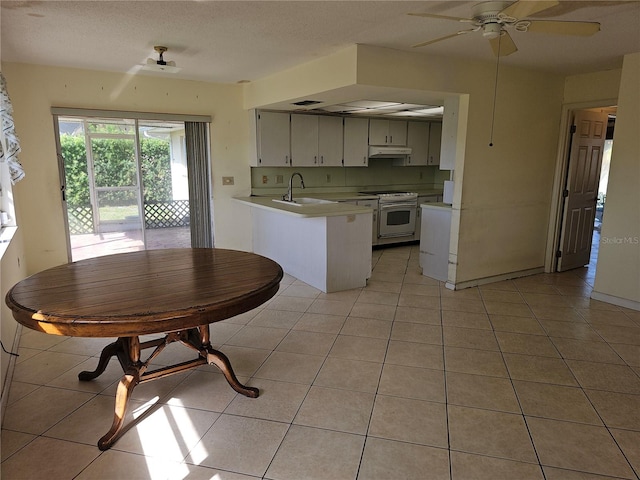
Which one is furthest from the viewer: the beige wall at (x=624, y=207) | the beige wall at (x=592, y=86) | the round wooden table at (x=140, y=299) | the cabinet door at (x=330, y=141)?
the cabinet door at (x=330, y=141)

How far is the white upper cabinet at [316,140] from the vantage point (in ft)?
17.7

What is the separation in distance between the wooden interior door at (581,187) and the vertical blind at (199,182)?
4.28 m

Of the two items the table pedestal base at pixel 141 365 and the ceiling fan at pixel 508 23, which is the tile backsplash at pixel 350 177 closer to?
the table pedestal base at pixel 141 365

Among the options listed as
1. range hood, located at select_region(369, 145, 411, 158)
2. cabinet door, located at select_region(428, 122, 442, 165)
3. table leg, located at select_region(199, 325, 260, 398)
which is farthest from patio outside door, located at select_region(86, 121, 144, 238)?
cabinet door, located at select_region(428, 122, 442, 165)

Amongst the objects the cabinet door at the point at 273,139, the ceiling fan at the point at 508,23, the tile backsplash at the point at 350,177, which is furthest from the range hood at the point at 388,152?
the ceiling fan at the point at 508,23

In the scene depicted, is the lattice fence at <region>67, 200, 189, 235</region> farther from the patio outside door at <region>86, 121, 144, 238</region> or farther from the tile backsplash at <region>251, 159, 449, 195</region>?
the tile backsplash at <region>251, 159, 449, 195</region>

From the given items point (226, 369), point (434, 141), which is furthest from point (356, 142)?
point (226, 369)

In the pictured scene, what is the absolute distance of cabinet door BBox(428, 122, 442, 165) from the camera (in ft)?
21.4

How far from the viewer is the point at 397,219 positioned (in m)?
6.10

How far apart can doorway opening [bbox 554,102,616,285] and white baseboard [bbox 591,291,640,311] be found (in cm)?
59

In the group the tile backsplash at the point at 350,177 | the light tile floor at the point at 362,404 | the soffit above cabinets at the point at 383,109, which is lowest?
the light tile floor at the point at 362,404

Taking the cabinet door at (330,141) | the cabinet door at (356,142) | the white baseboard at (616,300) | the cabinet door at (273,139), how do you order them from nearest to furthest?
the white baseboard at (616,300)
the cabinet door at (273,139)
the cabinet door at (330,141)
the cabinet door at (356,142)

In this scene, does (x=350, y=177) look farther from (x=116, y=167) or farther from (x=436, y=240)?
(x=116, y=167)

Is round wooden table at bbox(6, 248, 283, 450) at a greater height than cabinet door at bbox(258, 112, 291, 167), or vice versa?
cabinet door at bbox(258, 112, 291, 167)
